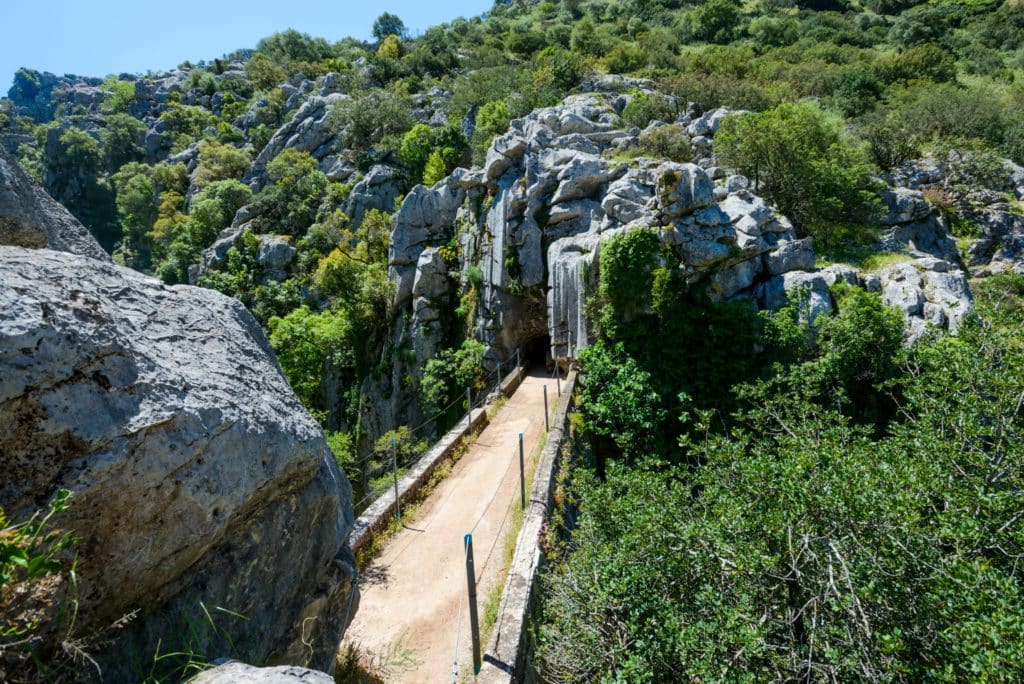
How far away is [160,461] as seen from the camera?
8.89 feet

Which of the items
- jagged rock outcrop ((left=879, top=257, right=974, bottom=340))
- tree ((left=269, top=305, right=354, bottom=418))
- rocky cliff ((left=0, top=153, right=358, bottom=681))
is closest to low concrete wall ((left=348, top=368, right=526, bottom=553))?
rocky cliff ((left=0, top=153, right=358, bottom=681))

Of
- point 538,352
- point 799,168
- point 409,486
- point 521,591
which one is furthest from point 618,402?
point 799,168

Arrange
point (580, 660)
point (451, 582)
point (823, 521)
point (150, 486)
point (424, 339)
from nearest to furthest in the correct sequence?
point (150, 486) < point (823, 521) < point (580, 660) < point (451, 582) < point (424, 339)

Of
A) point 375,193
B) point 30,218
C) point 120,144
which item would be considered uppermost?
point 120,144

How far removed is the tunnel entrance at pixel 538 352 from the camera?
18439mm

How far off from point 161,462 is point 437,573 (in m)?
5.97

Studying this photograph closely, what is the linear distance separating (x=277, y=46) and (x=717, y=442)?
269 feet

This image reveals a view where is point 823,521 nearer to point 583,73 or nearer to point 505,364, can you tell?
point 505,364

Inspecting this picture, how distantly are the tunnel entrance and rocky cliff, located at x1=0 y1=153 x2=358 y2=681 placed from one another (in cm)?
1468

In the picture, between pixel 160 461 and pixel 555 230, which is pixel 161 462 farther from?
pixel 555 230

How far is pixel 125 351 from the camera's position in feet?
9.21

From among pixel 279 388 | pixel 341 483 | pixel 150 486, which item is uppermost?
pixel 279 388

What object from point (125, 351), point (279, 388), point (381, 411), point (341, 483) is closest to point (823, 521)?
point (341, 483)

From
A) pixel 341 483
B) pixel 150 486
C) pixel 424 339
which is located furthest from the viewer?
pixel 424 339
